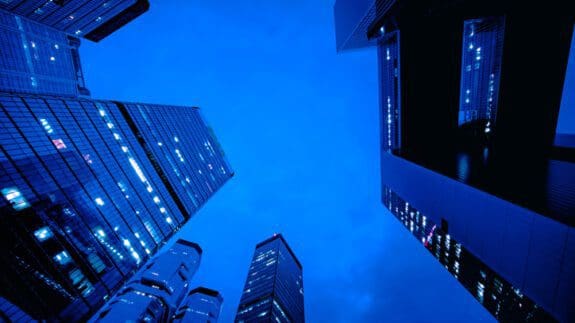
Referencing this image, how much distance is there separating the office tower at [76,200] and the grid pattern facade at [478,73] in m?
73.8

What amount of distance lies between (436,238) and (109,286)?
234 feet

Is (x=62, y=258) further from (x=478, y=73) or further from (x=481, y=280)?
(x=478, y=73)

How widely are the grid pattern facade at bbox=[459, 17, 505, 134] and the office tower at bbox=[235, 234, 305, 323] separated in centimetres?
7559

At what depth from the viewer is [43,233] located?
141ft

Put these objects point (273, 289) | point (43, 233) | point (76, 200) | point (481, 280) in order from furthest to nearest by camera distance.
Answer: point (273, 289) → point (481, 280) → point (76, 200) → point (43, 233)

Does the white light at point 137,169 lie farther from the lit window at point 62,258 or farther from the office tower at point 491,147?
the office tower at point 491,147

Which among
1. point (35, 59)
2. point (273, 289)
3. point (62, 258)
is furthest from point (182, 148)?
point (273, 289)

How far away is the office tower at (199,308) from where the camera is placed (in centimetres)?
9906

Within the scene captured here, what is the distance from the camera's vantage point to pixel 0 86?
74.3 metres

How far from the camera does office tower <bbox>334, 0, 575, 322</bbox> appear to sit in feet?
60.7

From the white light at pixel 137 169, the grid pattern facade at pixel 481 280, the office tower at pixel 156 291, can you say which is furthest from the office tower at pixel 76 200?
the grid pattern facade at pixel 481 280

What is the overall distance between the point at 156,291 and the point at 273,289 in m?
38.0

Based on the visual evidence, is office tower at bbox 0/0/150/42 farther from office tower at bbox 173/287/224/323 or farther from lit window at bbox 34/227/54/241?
office tower at bbox 173/287/224/323

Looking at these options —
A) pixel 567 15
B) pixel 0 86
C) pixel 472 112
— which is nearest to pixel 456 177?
pixel 567 15
